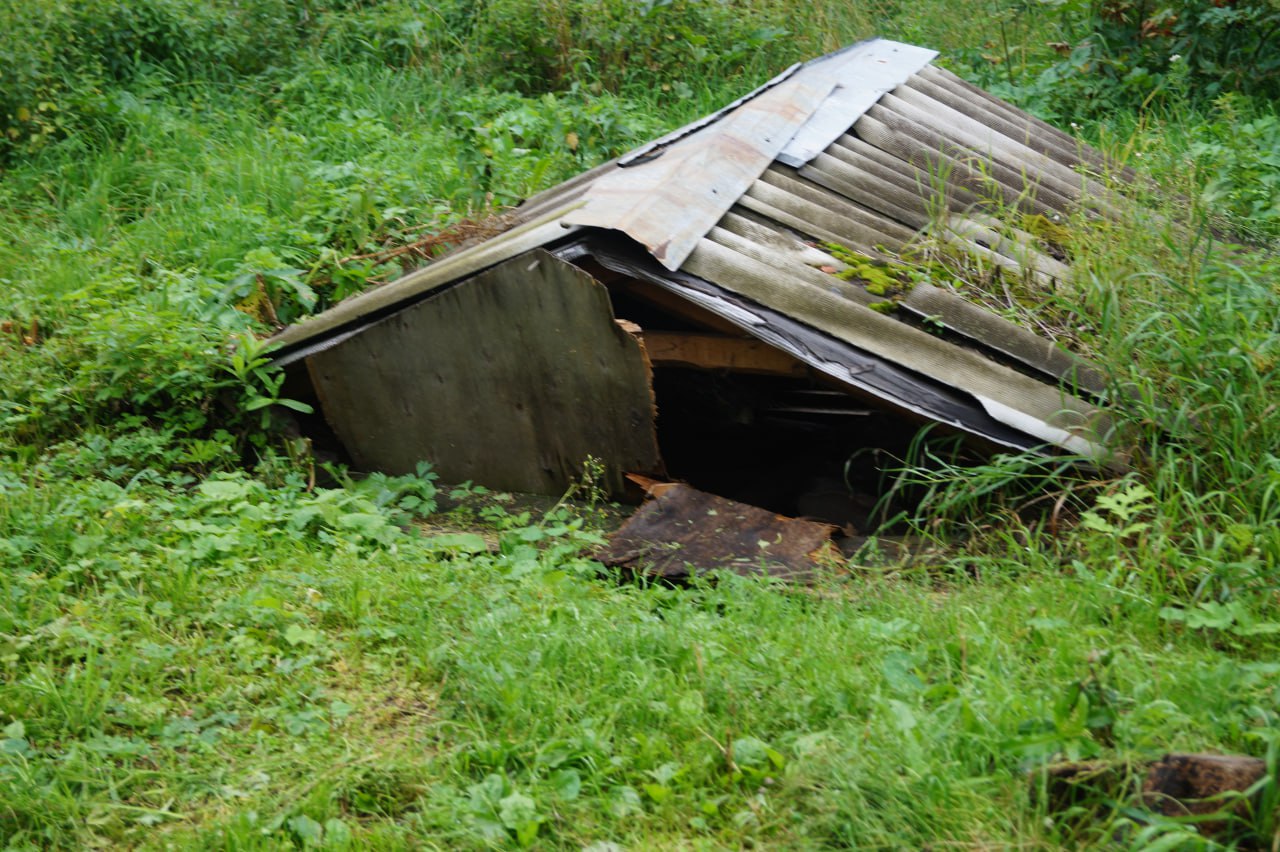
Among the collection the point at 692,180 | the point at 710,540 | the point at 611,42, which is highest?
the point at 611,42

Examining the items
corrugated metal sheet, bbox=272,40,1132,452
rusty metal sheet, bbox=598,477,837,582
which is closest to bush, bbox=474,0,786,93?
corrugated metal sheet, bbox=272,40,1132,452

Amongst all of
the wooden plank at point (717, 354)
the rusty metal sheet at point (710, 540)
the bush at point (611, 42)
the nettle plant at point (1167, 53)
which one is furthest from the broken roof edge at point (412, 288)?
the nettle plant at point (1167, 53)

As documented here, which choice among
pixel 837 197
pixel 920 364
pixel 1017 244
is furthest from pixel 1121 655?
pixel 837 197

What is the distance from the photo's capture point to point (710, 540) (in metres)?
4.57

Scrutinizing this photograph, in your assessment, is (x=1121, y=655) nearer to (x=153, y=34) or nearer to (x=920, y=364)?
(x=920, y=364)

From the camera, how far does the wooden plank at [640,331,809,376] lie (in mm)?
4871

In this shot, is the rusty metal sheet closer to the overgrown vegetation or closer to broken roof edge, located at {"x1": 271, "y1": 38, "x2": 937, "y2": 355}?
the overgrown vegetation

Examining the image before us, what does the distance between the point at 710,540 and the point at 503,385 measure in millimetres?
1235

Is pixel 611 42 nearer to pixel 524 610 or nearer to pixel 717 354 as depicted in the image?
pixel 717 354

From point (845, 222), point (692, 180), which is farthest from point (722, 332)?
point (845, 222)

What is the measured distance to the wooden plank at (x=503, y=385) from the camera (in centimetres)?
482

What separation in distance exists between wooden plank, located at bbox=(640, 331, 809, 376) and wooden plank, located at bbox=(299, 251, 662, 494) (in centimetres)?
29

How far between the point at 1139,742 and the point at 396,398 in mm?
3620

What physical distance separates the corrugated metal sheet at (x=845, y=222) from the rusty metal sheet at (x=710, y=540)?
685 mm
